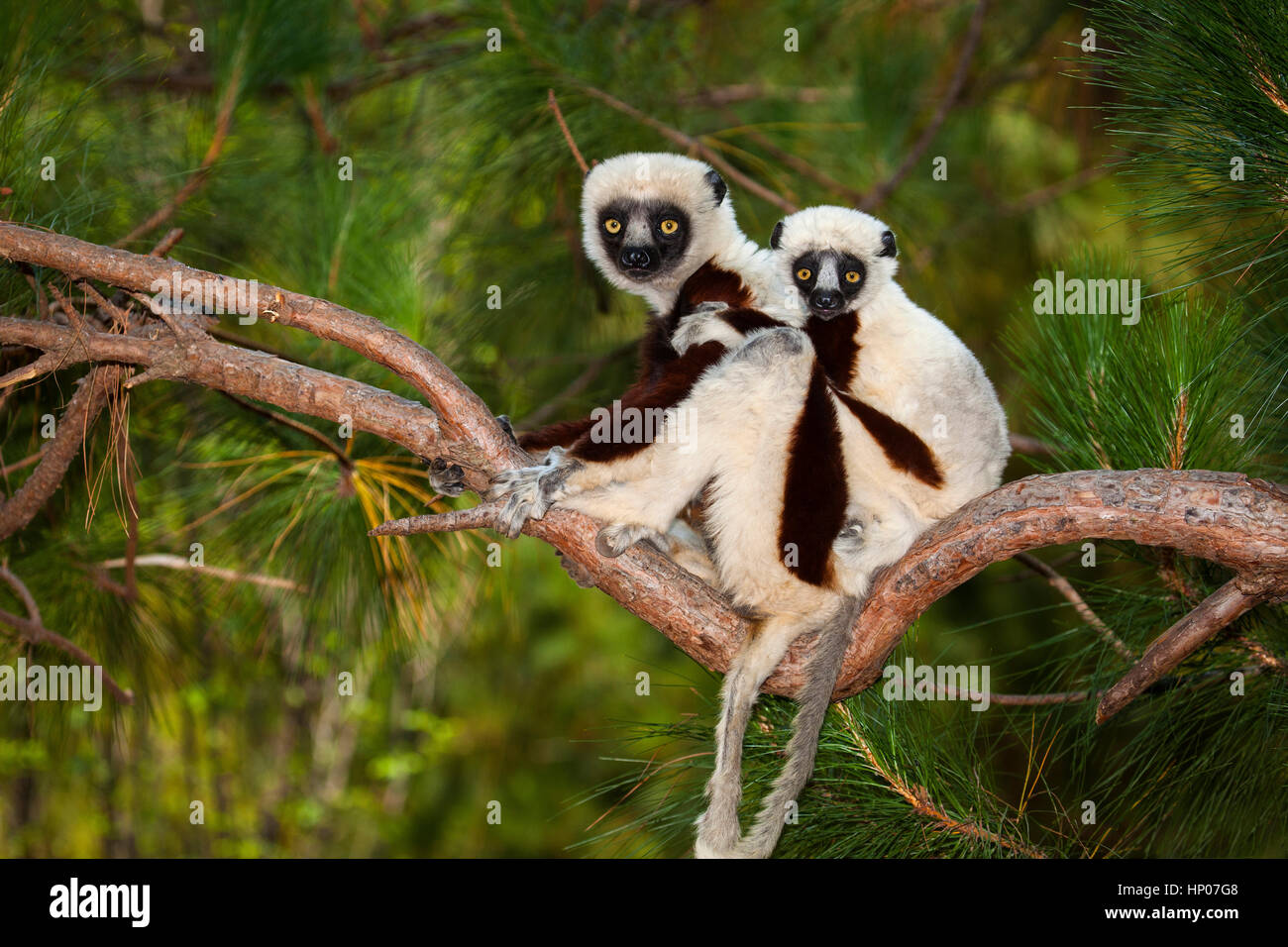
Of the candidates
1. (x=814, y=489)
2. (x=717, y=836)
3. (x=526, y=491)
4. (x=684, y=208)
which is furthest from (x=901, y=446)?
(x=684, y=208)

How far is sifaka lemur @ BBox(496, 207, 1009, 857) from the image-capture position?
2879 millimetres

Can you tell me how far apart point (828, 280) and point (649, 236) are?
845mm

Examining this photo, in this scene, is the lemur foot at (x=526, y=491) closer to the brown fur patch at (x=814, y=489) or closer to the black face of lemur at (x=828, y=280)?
the brown fur patch at (x=814, y=489)

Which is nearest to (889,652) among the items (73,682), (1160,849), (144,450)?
(1160,849)

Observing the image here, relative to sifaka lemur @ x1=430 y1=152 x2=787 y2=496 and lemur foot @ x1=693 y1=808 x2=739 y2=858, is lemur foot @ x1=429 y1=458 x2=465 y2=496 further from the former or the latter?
lemur foot @ x1=693 y1=808 x2=739 y2=858

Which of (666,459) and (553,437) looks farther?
(553,437)

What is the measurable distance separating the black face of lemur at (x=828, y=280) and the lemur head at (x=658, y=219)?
60 cm

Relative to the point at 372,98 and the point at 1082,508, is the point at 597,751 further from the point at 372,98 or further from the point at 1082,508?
the point at 1082,508

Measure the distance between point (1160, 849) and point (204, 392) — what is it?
3.83 m

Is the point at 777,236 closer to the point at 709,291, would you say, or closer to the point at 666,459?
the point at 709,291

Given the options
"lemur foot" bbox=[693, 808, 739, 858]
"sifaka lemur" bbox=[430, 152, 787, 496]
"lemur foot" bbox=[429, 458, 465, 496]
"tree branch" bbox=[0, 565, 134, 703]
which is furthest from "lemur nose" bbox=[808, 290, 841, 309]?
"tree branch" bbox=[0, 565, 134, 703]

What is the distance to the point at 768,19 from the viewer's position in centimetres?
690

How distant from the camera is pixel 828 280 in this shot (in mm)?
3053

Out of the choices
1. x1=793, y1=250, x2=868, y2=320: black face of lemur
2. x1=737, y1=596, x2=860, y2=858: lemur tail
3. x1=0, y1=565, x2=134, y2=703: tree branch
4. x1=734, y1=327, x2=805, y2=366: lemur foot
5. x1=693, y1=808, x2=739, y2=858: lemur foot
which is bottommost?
x1=693, y1=808, x2=739, y2=858: lemur foot
